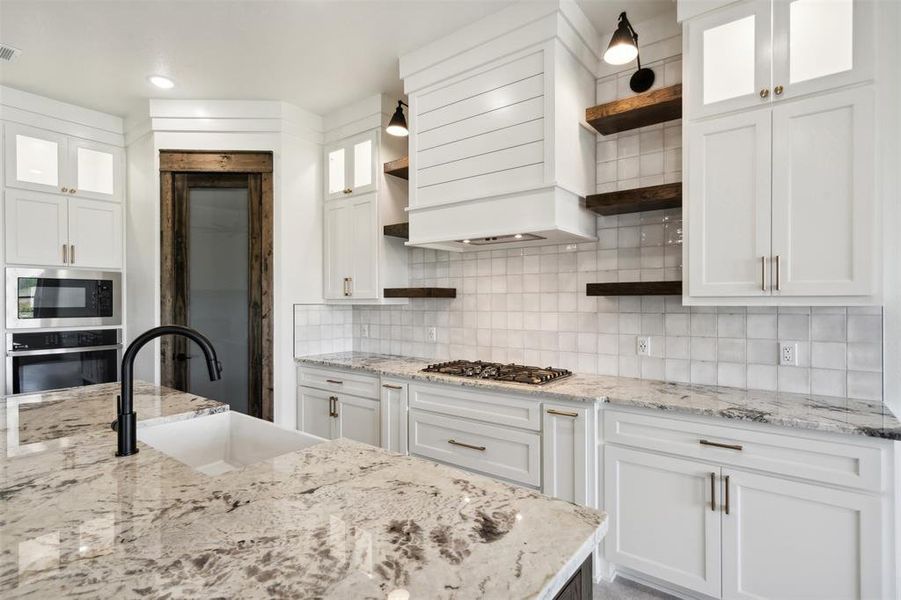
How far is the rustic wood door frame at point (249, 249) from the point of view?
3500 mm

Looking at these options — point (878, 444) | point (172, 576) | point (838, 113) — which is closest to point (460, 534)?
point (172, 576)

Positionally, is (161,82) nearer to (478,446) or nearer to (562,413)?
(478,446)

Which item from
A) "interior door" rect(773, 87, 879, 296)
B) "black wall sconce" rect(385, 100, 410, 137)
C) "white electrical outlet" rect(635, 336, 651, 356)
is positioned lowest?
"white electrical outlet" rect(635, 336, 651, 356)

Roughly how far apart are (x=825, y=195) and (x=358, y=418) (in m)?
2.80

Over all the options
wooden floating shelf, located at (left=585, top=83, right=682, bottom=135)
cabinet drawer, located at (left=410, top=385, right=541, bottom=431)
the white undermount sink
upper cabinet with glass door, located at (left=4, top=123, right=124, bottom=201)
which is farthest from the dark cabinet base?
upper cabinet with glass door, located at (left=4, top=123, right=124, bottom=201)

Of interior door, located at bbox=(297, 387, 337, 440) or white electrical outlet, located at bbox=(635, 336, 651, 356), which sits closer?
white electrical outlet, located at bbox=(635, 336, 651, 356)

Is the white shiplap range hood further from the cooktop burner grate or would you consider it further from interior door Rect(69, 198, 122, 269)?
interior door Rect(69, 198, 122, 269)

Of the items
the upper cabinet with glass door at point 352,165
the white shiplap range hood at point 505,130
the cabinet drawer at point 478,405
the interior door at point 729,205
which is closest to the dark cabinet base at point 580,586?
the cabinet drawer at point 478,405

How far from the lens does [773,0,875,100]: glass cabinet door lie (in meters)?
1.72

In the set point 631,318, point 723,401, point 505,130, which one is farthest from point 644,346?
point 505,130

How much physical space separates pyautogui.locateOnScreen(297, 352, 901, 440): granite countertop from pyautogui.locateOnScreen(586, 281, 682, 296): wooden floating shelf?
0.47 metres

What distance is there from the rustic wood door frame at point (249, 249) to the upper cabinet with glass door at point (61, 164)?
716 mm

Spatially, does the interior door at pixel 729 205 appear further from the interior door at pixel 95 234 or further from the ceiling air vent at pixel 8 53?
the interior door at pixel 95 234

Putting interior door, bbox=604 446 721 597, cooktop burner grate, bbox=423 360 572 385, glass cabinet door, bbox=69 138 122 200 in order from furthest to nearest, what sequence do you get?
glass cabinet door, bbox=69 138 122 200 < cooktop burner grate, bbox=423 360 572 385 < interior door, bbox=604 446 721 597
